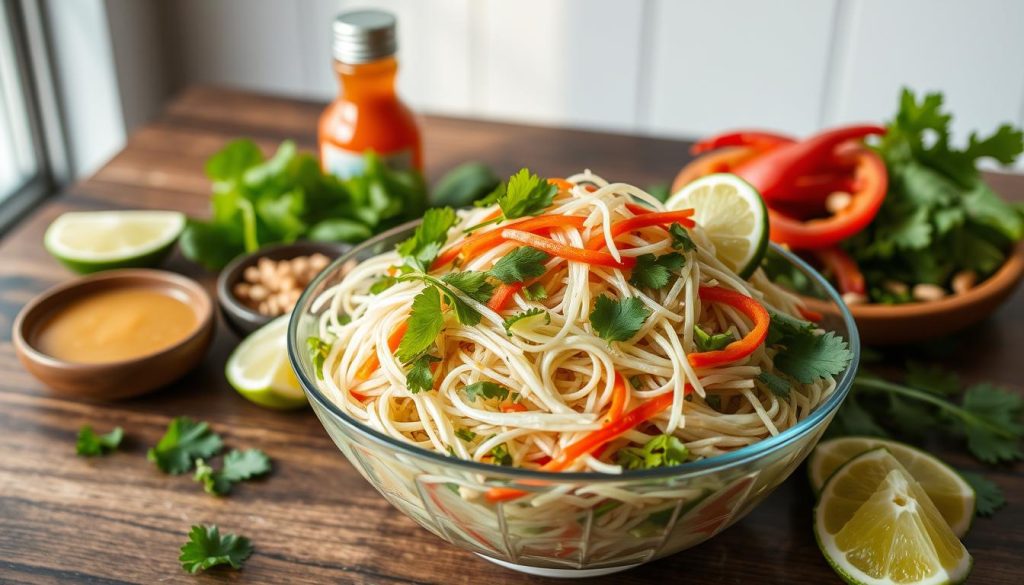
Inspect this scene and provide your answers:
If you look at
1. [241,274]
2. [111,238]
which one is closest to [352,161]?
[241,274]

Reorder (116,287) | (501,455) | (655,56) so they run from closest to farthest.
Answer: (501,455), (116,287), (655,56)

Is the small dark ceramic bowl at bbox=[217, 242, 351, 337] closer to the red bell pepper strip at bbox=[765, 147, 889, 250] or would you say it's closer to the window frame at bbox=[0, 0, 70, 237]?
the red bell pepper strip at bbox=[765, 147, 889, 250]

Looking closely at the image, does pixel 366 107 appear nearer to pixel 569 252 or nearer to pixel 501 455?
pixel 569 252

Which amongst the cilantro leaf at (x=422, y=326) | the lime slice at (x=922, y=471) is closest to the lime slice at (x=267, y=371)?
the cilantro leaf at (x=422, y=326)

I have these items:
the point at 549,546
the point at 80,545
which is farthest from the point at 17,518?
the point at 549,546

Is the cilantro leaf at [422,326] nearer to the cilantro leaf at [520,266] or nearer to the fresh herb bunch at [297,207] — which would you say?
the cilantro leaf at [520,266]

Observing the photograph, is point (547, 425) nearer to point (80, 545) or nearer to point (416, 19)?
point (80, 545)
